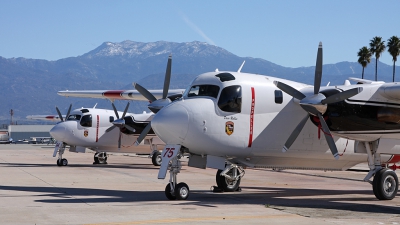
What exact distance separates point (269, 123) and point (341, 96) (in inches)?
94.2

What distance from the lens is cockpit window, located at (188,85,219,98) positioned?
18.3 metres

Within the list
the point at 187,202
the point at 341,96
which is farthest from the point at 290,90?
the point at 187,202

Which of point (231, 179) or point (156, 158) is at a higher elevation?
point (231, 179)

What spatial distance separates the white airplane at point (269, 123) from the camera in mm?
17812

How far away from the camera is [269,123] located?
18.9m

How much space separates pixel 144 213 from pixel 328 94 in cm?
677

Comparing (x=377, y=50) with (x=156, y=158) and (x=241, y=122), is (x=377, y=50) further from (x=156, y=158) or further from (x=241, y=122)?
(x=241, y=122)

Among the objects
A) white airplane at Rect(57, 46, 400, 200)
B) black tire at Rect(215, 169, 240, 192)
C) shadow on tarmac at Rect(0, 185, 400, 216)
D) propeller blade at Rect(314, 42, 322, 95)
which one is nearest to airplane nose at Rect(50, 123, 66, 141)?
shadow on tarmac at Rect(0, 185, 400, 216)

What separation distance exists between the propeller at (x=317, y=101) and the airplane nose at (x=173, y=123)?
296cm

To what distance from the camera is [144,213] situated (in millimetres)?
14898

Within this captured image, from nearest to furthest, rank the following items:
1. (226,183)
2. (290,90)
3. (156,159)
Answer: (290,90)
(226,183)
(156,159)

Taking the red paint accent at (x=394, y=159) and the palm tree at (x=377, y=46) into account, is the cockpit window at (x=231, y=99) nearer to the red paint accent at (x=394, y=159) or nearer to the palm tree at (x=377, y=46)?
the red paint accent at (x=394, y=159)

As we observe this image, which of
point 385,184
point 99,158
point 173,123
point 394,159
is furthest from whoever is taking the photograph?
point 99,158

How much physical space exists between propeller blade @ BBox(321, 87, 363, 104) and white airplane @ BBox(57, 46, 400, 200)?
0.09ft
